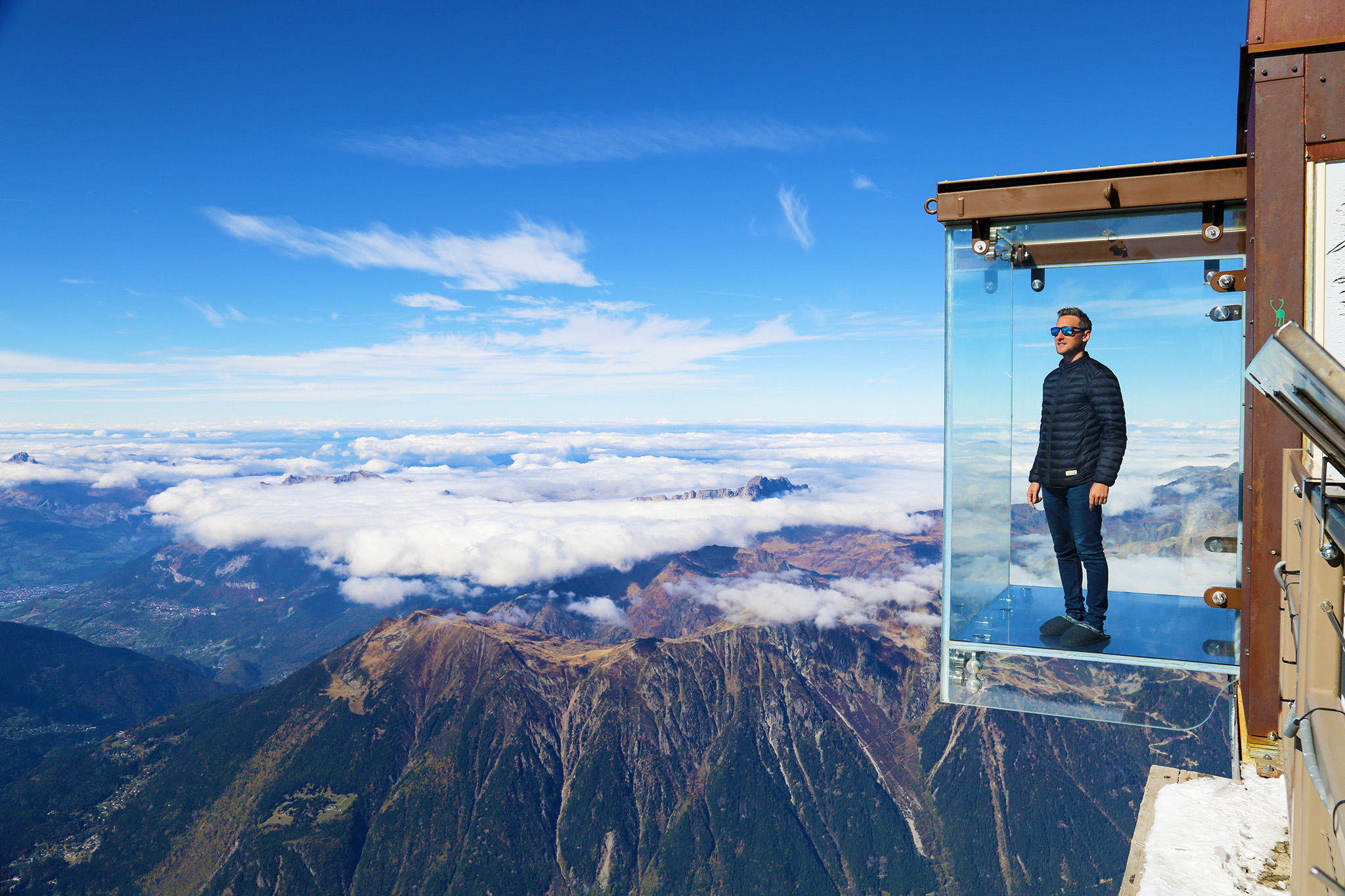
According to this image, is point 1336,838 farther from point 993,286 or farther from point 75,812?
point 75,812

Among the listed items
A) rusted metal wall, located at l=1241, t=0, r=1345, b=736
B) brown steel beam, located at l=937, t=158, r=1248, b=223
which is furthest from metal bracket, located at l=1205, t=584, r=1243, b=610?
brown steel beam, located at l=937, t=158, r=1248, b=223

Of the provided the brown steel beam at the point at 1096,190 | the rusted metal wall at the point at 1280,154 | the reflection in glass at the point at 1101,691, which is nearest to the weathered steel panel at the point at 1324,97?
the rusted metal wall at the point at 1280,154

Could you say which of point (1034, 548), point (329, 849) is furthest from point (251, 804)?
point (1034, 548)

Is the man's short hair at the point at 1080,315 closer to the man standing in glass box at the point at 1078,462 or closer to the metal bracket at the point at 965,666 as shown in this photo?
the man standing in glass box at the point at 1078,462

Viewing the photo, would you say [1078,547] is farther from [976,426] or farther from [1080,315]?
[1080,315]

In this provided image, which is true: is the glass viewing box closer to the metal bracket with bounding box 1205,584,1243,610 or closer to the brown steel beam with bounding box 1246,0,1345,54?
the metal bracket with bounding box 1205,584,1243,610

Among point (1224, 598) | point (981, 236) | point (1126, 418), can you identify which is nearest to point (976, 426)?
point (1126, 418)

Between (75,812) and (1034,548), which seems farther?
(75,812)
